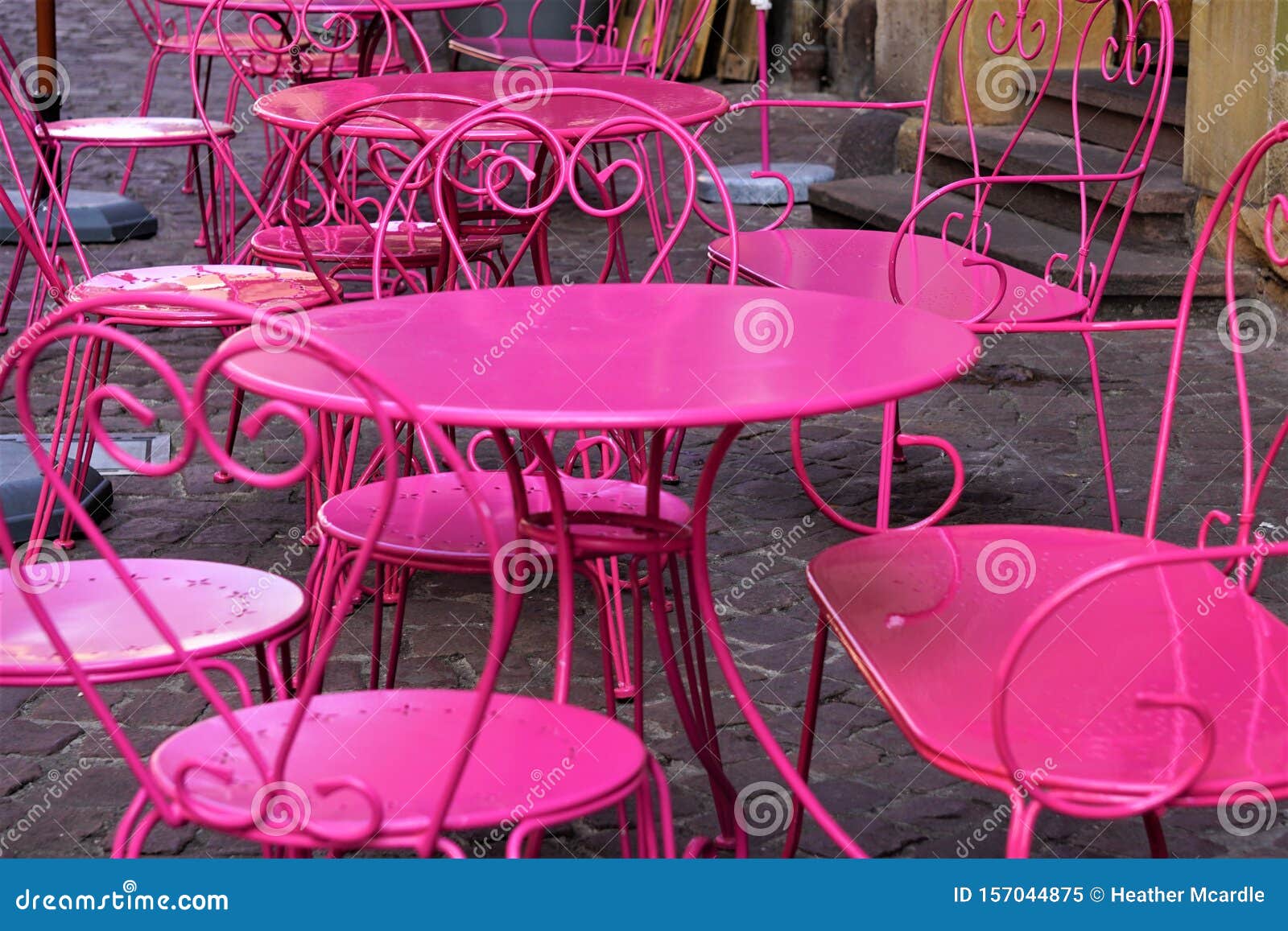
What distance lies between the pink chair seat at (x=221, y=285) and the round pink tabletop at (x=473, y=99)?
32cm

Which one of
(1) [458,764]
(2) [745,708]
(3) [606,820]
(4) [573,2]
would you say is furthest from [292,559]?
(4) [573,2]

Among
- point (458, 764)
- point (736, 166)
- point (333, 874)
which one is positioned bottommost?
point (736, 166)

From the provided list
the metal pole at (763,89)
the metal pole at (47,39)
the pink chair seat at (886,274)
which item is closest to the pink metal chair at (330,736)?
the pink chair seat at (886,274)

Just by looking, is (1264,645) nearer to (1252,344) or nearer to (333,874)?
(333,874)

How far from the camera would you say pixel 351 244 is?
159 inches

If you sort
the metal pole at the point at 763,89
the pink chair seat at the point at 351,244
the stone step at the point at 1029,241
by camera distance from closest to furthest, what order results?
the pink chair seat at the point at 351,244, the metal pole at the point at 763,89, the stone step at the point at 1029,241

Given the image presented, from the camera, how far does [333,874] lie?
159 centimetres

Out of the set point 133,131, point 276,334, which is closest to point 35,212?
point 133,131

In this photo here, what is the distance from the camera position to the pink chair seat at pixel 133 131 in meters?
5.22

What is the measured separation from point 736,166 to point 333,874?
7105 millimetres

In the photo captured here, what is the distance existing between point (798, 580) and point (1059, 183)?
2.36 meters
